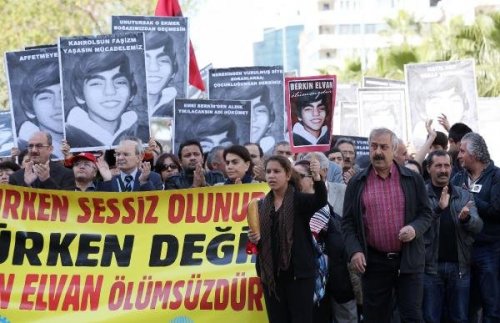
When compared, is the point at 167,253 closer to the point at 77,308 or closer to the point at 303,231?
the point at 77,308

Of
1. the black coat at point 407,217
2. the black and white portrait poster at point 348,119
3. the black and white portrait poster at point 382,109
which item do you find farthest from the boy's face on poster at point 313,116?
the black and white portrait poster at point 348,119

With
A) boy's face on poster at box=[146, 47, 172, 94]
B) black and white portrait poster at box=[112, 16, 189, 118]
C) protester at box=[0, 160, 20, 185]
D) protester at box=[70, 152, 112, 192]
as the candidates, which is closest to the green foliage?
black and white portrait poster at box=[112, 16, 189, 118]

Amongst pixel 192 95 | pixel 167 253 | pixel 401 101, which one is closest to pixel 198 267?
pixel 167 253

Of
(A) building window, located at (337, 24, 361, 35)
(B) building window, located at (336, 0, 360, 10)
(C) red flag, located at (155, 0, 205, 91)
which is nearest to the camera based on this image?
(C) red flag, located at (155, 0, 205, 91)

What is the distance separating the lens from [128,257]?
10.9 meters

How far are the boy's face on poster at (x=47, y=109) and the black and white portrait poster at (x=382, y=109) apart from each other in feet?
Result: 24.7

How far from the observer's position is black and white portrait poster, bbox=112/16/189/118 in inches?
580

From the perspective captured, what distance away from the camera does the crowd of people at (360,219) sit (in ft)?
31.9

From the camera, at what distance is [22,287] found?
1078 centimetres

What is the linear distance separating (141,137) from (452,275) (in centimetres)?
344

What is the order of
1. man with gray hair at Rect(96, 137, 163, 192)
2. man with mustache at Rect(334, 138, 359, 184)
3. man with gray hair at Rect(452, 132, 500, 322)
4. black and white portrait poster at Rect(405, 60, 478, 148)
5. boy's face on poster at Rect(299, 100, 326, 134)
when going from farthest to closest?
black and white portrait poster at Rect(405, 60, 478, 148), man with mustache at Rect(334, 138, 359, 184), boy's face on poster at Rect(299, 100, 326, 134), man with gray hair at Rect(96, 137, 163, 192), man with gray hair at Rect(452, 132, 500, 322)

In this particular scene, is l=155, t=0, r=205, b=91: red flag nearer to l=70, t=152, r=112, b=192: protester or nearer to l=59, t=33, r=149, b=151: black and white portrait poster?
l=59, t=33, r=149, b=151: black and white portrait poster

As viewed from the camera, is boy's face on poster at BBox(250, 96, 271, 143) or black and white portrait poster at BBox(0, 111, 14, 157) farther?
black and white portrait poster at BBox(0, 111, 14, 157)

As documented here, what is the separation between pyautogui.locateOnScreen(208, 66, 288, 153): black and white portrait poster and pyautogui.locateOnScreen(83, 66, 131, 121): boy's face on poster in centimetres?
287
